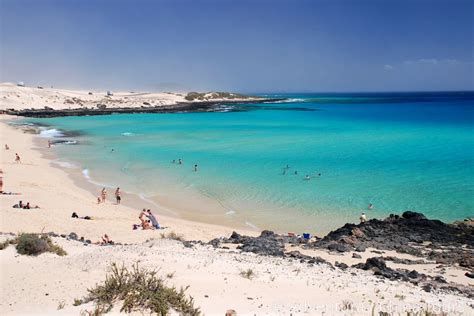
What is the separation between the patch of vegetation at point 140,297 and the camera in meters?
6.84

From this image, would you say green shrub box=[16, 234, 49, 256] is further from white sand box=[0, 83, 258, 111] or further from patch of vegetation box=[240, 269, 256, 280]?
white sand box=[0, 83, 258, 111]

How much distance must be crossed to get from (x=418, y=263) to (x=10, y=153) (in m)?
32.1

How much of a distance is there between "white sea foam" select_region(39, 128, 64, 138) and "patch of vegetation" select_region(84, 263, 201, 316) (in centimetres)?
4450

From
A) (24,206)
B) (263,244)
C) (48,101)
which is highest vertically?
(48,101)

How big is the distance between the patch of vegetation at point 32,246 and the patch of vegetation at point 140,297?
321cm

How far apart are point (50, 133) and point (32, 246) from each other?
44451mm

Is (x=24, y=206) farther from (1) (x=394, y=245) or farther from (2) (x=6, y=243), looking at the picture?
(1) (x=394, y=245)

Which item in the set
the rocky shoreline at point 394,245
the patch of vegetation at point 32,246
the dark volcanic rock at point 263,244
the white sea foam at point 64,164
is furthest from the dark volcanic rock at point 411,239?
the white sea foam at point 64,164

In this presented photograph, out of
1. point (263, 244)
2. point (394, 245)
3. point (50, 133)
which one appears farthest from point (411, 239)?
point (50, 133)

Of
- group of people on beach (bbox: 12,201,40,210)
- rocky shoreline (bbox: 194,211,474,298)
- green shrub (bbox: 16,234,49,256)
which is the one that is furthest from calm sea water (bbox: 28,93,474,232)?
green shrub (bbox: 16,234,49,256)

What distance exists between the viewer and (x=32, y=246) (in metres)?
9.88

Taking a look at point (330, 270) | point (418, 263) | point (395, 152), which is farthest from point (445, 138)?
point (330, 270)

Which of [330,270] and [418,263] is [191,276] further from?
[418,263]

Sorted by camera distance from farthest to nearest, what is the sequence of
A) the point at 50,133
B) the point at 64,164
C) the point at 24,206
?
the point at 50,133 → the point at 64,164 → the point at 24,206
